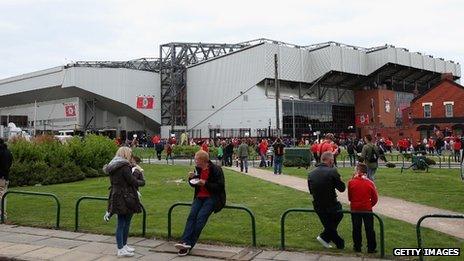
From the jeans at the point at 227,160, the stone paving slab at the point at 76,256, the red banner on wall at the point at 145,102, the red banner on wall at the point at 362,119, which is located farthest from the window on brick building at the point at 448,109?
the stone paving slab at the point at 76,256

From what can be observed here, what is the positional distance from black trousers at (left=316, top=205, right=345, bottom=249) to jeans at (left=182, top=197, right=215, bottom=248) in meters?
1.98

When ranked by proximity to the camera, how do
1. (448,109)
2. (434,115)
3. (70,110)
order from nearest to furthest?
(448,109)
(434,115)
(70,110)

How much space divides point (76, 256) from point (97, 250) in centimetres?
51

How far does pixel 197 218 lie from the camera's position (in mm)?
8570

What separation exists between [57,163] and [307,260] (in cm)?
1682

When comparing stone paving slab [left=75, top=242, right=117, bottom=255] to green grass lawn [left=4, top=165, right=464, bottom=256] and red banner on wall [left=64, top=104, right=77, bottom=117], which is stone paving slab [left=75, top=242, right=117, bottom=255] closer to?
green grass lawn [left=4, top=165, right=464, bottom=256]

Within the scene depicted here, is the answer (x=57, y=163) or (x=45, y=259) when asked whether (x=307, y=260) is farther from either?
(x=57, y=163)

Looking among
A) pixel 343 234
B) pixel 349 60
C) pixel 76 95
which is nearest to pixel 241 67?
pixel 349 60

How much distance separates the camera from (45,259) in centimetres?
831

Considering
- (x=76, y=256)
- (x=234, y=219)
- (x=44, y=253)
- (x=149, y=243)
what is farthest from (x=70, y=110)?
(x=76, y=256)

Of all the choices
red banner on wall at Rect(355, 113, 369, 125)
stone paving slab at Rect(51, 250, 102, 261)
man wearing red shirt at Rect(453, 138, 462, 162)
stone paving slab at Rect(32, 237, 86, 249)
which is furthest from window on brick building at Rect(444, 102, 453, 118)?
stone paving slab at Rect(51, 250, 102, 261)

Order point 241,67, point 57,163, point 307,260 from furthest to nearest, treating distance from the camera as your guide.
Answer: point 241,67 → point 57,163 → point 307,260

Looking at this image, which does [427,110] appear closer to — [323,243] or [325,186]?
[323,243]

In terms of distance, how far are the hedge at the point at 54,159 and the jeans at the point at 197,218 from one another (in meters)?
13.7
